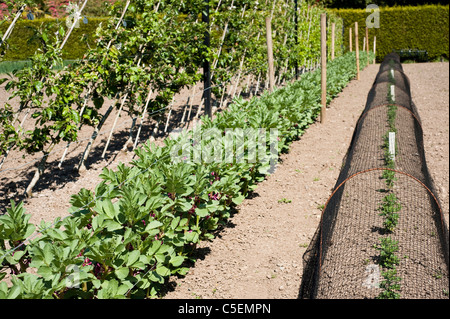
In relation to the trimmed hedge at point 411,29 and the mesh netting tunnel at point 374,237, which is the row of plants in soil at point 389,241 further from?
the trimmed hedge at point 411,29

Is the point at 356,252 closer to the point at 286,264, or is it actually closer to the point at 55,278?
the point at 286,264

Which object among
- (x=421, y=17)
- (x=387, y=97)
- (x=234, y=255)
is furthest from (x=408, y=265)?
(x=421, y=17)

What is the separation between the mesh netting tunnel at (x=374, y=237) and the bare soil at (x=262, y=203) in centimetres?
33

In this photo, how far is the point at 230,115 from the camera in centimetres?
406

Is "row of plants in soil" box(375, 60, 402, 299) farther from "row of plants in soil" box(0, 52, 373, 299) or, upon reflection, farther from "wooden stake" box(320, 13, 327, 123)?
"wooden stake" box(320, 13, 327, 123)

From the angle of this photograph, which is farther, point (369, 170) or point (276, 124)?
point (276, 124)

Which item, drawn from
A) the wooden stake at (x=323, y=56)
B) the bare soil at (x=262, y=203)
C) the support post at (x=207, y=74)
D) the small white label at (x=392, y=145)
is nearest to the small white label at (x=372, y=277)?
the bare soil at (x=262, y=203)

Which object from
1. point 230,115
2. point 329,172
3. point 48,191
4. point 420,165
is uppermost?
point 230,115

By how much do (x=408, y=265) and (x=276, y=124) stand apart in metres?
2.63

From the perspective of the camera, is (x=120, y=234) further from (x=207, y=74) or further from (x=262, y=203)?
(x=207, y=74)

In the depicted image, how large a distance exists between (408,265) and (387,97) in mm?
4413
